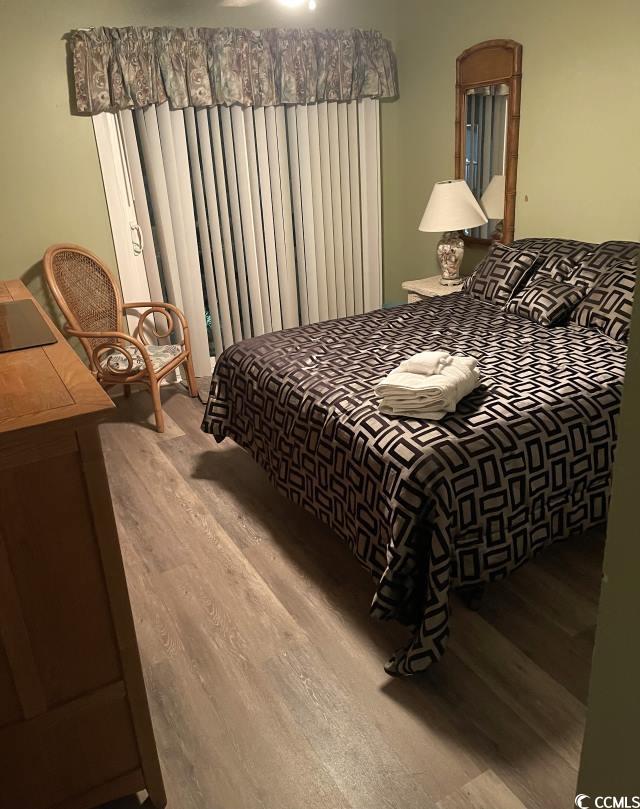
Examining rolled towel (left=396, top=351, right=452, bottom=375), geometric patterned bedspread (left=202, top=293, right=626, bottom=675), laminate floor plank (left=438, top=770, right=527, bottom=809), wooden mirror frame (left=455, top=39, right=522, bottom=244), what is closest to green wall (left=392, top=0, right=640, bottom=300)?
wooden mirror frame (left=455, top=39, right=522, bottom=244)

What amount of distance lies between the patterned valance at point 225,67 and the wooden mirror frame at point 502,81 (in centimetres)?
65

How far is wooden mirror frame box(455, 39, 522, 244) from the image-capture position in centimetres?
369

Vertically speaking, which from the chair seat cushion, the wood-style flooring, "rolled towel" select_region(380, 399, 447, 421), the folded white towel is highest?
the folded white towel

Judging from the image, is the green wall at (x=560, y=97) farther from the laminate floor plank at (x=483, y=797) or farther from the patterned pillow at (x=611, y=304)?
the laminate floor plank at (x=483, y=797)

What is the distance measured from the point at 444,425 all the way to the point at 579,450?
1.68 ft

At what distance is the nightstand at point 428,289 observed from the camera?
414cm

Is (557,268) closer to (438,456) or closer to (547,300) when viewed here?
(547,300)

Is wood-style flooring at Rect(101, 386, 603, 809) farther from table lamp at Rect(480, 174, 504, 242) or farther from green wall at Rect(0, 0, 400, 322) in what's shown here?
table lamp at Rect(480, 174, 504, 242)

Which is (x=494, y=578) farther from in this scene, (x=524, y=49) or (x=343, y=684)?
(x=524, y=49)

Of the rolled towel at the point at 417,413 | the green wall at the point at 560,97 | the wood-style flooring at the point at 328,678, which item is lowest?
the wood-style flooring at the point at 328,678

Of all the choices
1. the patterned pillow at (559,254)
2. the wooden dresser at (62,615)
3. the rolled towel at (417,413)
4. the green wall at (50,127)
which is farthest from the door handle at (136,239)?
the wooden dresser at (62,615)

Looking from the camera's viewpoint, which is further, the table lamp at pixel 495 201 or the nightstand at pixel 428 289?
the nightstand at pixel 428 289

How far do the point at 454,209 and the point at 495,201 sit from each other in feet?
0.94

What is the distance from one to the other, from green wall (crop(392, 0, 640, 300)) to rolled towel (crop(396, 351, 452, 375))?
1.72 meters
